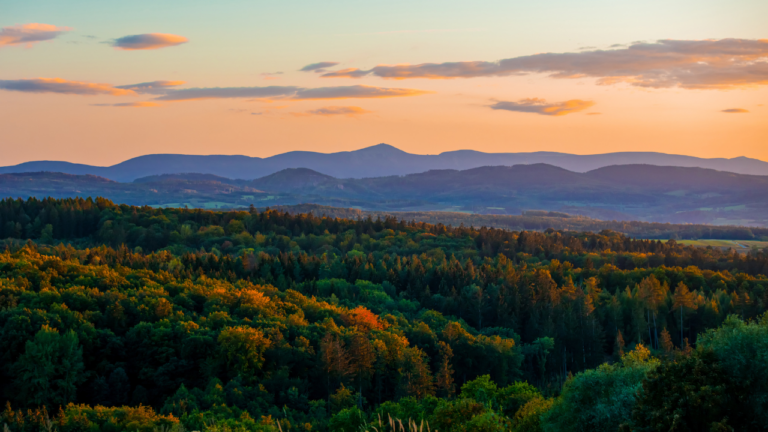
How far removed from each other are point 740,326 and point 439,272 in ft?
352

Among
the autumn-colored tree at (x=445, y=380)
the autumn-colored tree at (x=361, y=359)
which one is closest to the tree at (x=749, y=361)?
the autumn-colored tree at (x=445, y=380)

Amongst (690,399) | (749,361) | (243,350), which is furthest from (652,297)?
(690,399)

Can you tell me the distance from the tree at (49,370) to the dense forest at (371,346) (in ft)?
0.63

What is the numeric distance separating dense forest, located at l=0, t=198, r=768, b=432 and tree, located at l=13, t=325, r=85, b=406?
0.19 m

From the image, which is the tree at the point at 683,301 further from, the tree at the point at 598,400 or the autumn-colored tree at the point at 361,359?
the tree at the point at 598,400

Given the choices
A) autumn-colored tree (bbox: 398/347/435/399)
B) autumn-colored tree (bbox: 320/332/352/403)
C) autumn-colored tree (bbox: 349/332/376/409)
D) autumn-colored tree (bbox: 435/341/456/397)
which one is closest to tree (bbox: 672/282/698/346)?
autumn-colored tree (bbox: 435/341/456/397)

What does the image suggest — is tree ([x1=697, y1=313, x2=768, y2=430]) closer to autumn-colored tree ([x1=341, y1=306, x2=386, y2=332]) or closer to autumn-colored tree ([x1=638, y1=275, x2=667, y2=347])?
autumn-colored tree ([x1=341, y1=306, x2=386, y2=332])

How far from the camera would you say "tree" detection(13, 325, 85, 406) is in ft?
234

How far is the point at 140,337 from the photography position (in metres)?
83.2

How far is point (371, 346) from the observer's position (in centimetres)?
8450

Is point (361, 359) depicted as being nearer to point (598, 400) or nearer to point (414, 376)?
point (414, 376)

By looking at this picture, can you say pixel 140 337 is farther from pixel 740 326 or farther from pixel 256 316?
pixel 740 326

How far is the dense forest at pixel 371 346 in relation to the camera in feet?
135

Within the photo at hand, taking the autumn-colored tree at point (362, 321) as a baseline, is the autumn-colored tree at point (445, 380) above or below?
below
